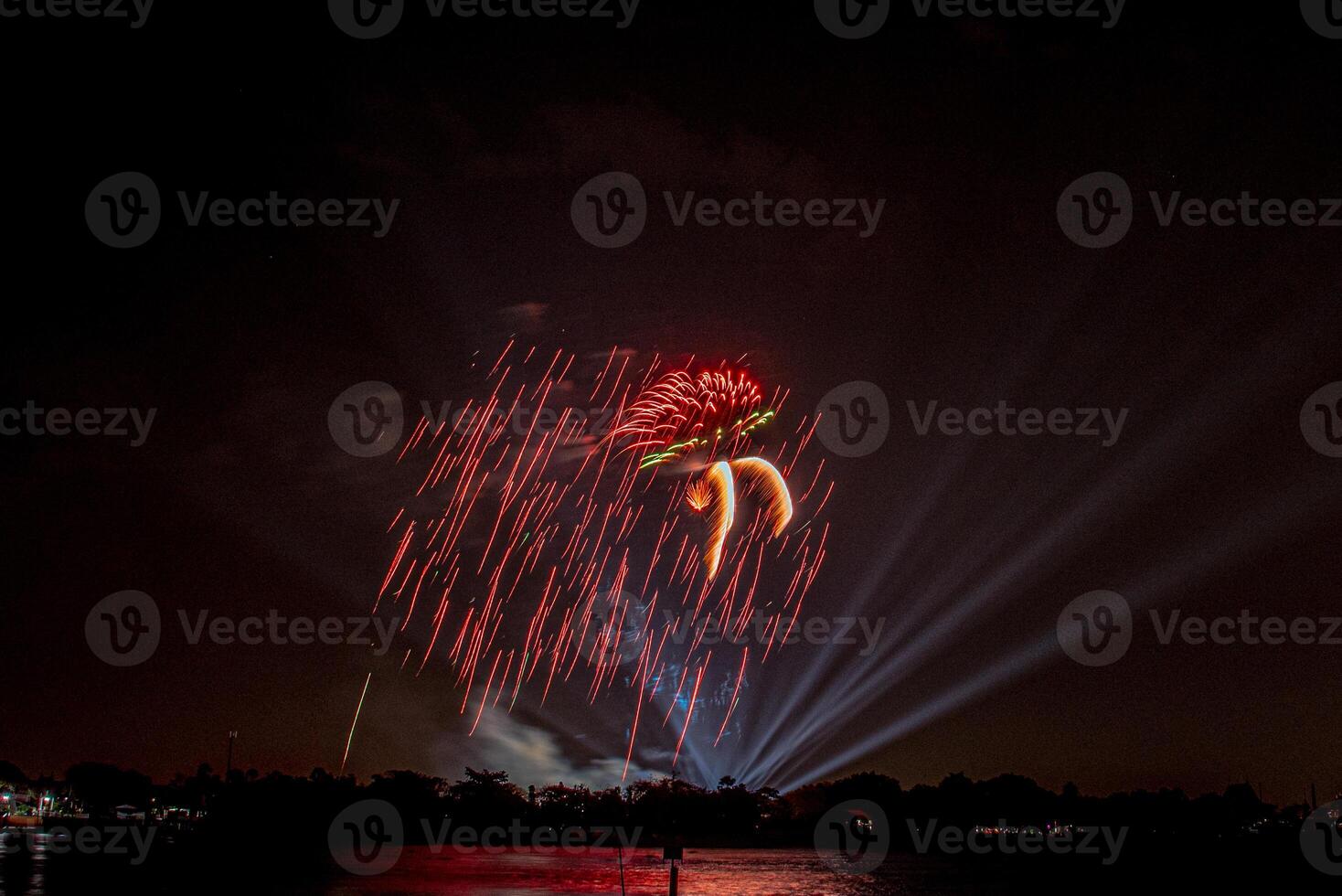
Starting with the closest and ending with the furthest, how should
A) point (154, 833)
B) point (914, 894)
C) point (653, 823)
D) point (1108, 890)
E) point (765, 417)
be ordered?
point (765, 417) < point (914, 894) < point (1108, 890) < point (154, 833) < point (653, 823)

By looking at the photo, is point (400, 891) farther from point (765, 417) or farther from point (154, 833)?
point (154, 833)

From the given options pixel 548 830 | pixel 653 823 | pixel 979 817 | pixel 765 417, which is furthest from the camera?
pixel 979 817

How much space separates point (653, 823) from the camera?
142 m

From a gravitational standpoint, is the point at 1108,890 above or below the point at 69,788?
below

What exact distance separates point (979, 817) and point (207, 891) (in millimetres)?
143912

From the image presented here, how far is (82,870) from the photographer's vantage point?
40.6 meters

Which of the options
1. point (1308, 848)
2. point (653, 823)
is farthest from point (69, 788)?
point (1308, 848)

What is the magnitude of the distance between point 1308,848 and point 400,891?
7117cm

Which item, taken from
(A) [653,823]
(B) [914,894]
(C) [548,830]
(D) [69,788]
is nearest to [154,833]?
(C) [548,830]

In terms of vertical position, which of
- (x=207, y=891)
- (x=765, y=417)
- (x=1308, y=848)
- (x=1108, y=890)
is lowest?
(x=207, y=891)

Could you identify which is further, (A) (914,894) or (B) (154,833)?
(B) (154,833)

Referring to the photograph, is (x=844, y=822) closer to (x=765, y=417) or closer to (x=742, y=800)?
(x=742, y=800)

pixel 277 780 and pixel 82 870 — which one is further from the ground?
pixel 277 780

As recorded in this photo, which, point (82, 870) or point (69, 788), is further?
point (69, 788)
